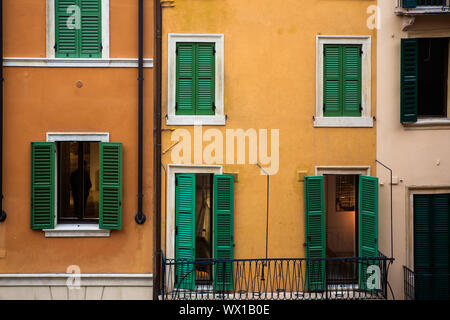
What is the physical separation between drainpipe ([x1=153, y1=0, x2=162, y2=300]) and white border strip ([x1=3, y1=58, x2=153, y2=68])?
0.97 feet

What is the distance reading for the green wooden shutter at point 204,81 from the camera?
10180 millimetres

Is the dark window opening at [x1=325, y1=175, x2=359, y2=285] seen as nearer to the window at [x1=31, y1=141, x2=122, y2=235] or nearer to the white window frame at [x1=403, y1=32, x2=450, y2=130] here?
the white window frame at [x1=403, y1=32, x2=450, y2=130]

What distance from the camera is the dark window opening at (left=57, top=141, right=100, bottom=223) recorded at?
10.2 metres

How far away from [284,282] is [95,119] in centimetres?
510

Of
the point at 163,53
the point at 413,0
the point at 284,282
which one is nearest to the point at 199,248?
the point at 284,282

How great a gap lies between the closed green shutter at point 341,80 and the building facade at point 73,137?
3.67 metres

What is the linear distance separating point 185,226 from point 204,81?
300 cm

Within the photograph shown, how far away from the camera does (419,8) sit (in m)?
9.91

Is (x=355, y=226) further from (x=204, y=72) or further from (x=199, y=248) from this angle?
(x=204, y=72)

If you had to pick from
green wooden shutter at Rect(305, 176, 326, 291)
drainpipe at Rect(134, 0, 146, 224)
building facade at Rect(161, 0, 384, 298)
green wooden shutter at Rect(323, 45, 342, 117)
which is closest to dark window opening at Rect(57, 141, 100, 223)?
drainpipe at Rect(134, 0, 146, 224)

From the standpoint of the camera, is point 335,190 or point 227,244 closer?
point 227,244

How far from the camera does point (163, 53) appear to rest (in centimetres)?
1015

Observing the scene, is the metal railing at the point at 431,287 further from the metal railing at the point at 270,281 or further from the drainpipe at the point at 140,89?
the drainpipe at the point at 140,89

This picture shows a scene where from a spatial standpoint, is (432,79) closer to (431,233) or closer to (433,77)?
(433,77)
